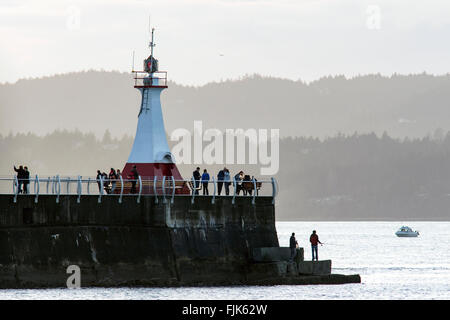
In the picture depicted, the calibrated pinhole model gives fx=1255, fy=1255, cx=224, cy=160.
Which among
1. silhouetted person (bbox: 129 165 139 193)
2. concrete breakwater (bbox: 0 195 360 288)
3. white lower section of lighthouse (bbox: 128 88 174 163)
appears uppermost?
white lower section of lighthouse (bbox: 128 88 174 163)

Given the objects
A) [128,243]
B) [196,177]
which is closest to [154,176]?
[196,177]

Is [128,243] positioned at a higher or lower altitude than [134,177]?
lower

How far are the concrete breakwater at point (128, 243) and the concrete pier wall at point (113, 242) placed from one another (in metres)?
0.05

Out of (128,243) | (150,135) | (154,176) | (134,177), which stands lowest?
(128,243)

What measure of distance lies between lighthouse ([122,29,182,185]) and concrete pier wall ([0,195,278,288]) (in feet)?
14.4

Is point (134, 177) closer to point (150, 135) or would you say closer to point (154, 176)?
point (154, 176)

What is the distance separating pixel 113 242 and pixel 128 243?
79 cm

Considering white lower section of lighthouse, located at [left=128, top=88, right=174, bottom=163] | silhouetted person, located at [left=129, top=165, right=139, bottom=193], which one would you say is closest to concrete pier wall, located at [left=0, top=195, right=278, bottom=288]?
silhouetted person, located at [left=129, top=165, right=139, bottom=193]

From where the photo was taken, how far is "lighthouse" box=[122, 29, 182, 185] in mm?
70438

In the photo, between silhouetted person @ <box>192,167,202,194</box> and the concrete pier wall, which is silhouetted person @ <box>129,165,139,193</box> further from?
silhouetted person @ <box>192,167,202,194</box>

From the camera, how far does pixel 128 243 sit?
65.3m

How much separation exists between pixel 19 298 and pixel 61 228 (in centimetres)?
568

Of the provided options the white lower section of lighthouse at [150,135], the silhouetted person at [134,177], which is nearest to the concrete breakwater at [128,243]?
the silhouetted person at [134,177]
